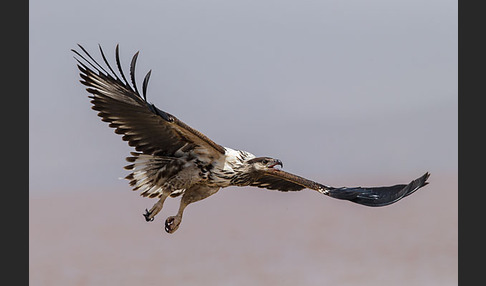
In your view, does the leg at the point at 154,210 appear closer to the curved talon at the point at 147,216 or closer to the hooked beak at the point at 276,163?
the curved talon at the point at 147,216

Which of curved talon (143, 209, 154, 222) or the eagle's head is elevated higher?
the eagle's head

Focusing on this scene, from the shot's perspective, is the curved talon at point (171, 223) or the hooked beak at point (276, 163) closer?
the hooked beak at point (276, 163)

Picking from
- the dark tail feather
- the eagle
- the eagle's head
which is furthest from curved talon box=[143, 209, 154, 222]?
the dark tail feather

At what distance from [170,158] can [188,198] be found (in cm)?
43

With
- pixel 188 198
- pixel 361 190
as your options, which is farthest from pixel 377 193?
pixel 188 198

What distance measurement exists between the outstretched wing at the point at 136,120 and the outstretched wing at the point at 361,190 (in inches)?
28.6

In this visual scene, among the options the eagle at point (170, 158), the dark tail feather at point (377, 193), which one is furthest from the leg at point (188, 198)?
the dark tail feather at point (377, 193)

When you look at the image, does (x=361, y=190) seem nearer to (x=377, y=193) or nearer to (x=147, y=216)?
(x=377, y=193)

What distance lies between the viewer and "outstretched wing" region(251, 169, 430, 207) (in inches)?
320

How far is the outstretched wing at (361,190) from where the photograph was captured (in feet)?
26.7

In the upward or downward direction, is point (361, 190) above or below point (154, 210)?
above

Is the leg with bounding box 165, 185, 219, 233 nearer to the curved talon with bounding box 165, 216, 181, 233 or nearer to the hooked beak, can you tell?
the curved talon with bounding box 165, 216, 181, 233

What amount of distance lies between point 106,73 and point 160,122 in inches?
23.6

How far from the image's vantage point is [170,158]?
788 cm
